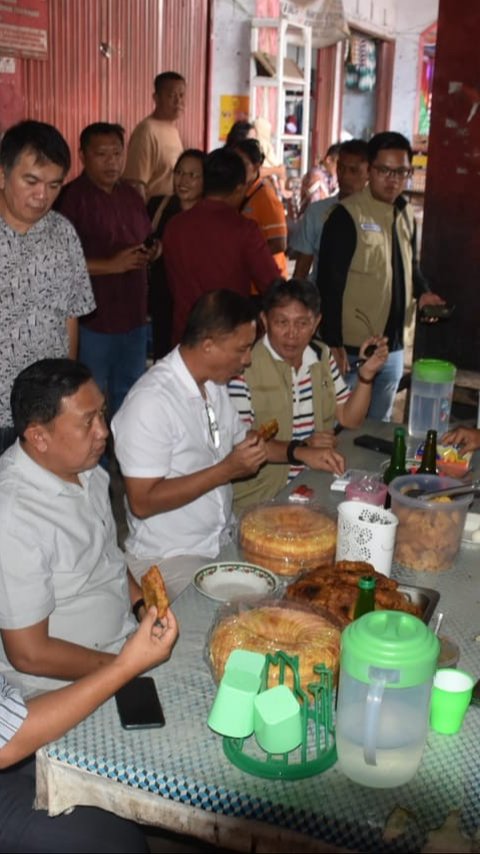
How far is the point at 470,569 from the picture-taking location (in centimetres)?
241

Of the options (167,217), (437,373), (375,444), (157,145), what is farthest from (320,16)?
(375,444)

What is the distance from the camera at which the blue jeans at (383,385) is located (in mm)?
4625

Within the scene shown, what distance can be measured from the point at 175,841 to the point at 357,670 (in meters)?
1.17

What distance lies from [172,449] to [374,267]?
212 centimetres

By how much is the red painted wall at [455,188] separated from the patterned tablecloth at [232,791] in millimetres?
3182

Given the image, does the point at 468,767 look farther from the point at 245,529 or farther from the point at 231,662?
the point at 245,529

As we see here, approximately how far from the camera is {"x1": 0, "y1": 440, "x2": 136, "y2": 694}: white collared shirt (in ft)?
6.82

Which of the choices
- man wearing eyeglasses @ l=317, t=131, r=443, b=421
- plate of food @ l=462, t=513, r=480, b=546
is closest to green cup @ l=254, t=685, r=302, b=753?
plate of food @ l=462, t=513, r=480, b=546

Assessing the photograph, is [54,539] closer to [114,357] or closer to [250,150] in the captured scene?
[114,357]

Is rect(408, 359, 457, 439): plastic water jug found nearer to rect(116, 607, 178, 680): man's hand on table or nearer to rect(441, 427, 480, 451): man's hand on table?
rect(441, 427, 480, 451): man's hand on table

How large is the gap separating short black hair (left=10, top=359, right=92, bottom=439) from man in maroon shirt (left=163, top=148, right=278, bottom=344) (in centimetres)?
235

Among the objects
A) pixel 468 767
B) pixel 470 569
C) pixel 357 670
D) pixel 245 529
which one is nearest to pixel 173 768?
pixel 357 670

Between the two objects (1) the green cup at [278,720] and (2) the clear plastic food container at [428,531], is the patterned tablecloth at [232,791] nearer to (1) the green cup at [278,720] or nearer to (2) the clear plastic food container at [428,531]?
(1) the green cup at [278,720]

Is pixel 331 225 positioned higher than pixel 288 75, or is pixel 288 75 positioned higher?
pixel 288 75
